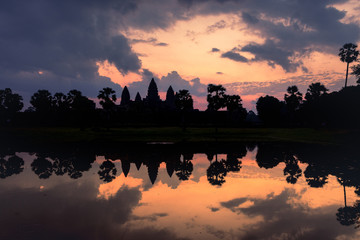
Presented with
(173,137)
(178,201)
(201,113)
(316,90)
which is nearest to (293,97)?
(316,90)

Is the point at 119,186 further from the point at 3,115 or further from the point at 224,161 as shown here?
the point at 3,115

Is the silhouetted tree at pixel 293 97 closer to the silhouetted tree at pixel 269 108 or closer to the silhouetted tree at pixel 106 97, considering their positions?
the silhouetted tree at pixel 269 108

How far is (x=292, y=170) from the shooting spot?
16.9 m

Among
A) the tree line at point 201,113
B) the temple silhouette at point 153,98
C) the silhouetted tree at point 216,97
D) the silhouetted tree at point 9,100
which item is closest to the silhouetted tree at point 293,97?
the tree line at point 201,113

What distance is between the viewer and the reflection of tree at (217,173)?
14094 mm

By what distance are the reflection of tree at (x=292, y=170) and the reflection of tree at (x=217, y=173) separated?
12.4 feet

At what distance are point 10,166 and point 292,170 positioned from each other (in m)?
19.8

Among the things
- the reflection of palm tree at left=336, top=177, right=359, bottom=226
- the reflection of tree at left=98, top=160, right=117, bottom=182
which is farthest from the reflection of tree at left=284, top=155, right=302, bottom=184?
the reflection of tree at left=98, top=160, right=117, bottom=182

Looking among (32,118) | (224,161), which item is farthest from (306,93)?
(32,118)

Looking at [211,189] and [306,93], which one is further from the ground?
[306,93]

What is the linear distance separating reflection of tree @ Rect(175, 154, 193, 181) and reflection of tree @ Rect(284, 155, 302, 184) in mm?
5881

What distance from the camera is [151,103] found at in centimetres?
14212

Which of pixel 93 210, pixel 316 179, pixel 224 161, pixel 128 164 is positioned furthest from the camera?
pixel 224 161

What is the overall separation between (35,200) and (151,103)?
132432mm
